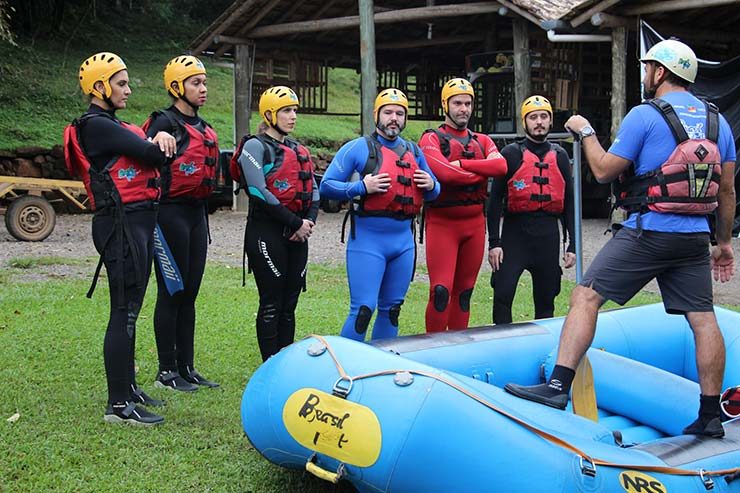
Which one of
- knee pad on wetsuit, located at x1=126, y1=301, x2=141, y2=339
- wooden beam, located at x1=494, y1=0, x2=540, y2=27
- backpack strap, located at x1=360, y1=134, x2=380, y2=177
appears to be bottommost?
knee pad on wetsuit, located at x1=126, y1=301, x2=141, y2=339

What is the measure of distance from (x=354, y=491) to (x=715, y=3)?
353 inches

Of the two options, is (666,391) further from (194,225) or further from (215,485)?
(194,225)

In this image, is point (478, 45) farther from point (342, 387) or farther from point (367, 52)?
point (342, 387)

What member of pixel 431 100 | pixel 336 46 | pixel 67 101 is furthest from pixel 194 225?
pixel 67 101

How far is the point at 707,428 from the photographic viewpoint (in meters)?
3.87

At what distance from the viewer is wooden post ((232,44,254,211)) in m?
16.0

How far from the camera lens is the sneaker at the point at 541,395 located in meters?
3.77

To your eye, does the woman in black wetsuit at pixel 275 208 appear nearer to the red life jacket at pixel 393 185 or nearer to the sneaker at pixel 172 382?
the red life jacket at pixel 393 185

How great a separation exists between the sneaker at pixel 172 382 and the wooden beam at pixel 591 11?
826 centimetres

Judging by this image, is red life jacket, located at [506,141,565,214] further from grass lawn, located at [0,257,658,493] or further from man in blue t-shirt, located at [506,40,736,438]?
grass lawn, located at [0,257,658,493]

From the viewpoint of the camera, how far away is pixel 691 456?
360 cm

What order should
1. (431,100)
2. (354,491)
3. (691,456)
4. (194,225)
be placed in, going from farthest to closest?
(431,100)
(194,225)
(354,491)
(691,456)

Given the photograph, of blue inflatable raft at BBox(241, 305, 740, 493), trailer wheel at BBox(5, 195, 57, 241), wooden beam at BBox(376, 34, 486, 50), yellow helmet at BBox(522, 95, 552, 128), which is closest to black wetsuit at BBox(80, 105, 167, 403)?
blue inflatable raft at BBox(241, 305, 740, 493)

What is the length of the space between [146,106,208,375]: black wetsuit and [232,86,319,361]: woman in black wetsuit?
31 cm
